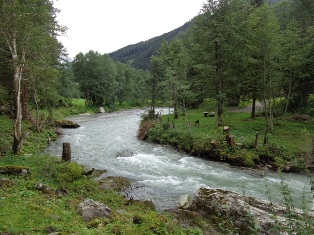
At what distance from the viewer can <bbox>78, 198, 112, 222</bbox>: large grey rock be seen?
33.4ft

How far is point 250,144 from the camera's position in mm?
A: 22875

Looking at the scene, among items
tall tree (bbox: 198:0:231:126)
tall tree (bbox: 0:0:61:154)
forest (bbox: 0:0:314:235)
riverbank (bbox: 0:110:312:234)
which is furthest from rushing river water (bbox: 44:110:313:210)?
tall tree (bbox: 198:0:231:126)

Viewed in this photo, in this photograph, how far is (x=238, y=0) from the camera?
31.5 metres

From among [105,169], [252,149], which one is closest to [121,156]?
[105,169]

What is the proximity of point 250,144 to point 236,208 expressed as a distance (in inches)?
482

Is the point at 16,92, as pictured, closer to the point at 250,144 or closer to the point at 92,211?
the point at 92,211

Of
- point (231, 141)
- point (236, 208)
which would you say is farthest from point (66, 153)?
point (231, 141)

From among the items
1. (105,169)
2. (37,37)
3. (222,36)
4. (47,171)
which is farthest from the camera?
(222,36)

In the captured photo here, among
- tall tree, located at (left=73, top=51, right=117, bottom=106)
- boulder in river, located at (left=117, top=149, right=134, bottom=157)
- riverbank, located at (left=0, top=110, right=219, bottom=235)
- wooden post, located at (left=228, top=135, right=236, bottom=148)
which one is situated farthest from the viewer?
tall tree, located at (left=73, top=51, right=117, bottom=106)

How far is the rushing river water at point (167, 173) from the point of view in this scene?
15492mm

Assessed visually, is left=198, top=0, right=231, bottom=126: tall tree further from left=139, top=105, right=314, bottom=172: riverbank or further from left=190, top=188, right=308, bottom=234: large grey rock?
left=190, top=188, right=308, bottom=234: large grey rock

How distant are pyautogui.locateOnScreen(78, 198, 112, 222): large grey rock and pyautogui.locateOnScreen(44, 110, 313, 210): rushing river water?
11.9 feet

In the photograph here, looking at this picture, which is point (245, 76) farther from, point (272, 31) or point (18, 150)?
point (18, 150)

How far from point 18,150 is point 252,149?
18.6 metres
